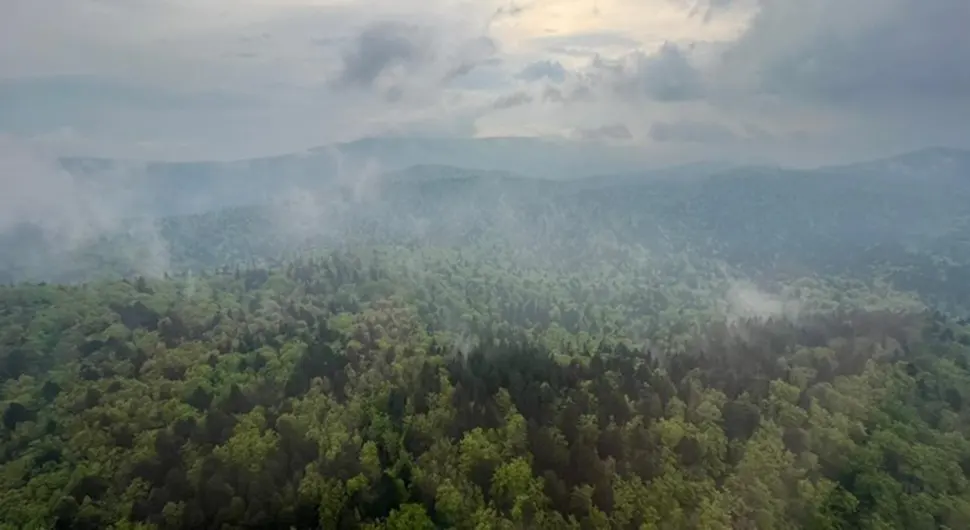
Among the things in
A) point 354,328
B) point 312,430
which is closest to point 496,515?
point 312,430

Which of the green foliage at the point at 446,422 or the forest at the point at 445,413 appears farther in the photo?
the forest at the point at 445,413

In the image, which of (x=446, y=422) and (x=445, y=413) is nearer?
(x=446, y=422)

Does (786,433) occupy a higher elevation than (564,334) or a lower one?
higher

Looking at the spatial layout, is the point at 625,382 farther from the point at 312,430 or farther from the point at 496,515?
the point at 312,430

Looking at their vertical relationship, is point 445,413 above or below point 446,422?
above

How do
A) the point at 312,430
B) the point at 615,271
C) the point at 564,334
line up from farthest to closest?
the point at 615,271
the point at 564,334
the point at 312,430

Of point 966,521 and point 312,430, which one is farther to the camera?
point 312,430

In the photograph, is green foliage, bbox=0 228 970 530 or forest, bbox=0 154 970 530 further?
forest, bbox=0 154 970 530

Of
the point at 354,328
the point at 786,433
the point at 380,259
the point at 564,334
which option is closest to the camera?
the point at 786,433

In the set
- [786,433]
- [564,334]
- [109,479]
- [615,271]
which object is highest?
[109,479]
